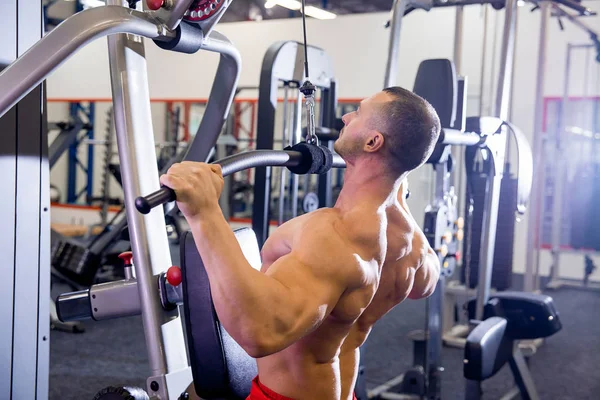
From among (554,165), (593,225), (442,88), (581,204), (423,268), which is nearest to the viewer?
(423,268)

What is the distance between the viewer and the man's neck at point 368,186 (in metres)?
1.06

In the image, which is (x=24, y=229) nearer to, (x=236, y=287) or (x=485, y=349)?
(x=236, y=287)

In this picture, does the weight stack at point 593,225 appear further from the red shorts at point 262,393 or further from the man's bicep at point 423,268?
the red shorts at point 262,393

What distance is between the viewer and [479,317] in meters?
2.82

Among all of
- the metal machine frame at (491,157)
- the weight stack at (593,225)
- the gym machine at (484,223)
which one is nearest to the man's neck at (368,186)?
the gym machine at (484,223)

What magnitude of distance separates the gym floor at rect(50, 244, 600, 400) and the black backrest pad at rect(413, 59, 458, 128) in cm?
156

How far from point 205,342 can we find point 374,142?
1.87 feet

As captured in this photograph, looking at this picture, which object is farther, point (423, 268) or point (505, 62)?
point (505, 62)

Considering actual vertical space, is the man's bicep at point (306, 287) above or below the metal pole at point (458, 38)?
below

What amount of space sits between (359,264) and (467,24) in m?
6.58

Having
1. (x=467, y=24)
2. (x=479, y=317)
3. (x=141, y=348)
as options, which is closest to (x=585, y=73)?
(x=467, y=24)

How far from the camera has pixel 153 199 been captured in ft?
2.74

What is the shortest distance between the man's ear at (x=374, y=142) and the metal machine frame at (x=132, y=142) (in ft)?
1.54

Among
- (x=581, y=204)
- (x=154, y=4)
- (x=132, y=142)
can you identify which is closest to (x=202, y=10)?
(x=154, y=4)
